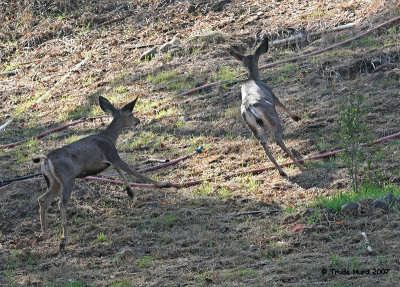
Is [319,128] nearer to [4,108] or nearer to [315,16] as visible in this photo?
[315,16]

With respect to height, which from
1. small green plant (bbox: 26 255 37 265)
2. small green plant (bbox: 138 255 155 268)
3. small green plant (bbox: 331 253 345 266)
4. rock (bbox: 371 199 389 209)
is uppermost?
small green plant (bbox: 26 255 37 265)

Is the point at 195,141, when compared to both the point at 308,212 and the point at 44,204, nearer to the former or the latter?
the point at 44,204

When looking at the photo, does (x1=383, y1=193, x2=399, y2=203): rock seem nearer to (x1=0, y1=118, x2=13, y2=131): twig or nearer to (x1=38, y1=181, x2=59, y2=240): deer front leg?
(x1=38, y1=181, x2=59, y2=240): deer front leg

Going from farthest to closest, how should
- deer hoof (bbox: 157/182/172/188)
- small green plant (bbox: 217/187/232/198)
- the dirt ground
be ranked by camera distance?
deer hoof (bbox: 157/182/172/188) < small green plant (bbox: 217/187/232/198) < the dirt ground

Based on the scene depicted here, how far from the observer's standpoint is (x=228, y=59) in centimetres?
1606

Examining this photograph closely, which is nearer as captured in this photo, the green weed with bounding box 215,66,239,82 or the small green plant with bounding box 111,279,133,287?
the small green plant with bounding box 111,279,133,287

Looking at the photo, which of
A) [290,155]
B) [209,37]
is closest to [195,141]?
[290,155]

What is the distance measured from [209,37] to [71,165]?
9000 millimetres

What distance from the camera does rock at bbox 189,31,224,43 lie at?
17047 mm

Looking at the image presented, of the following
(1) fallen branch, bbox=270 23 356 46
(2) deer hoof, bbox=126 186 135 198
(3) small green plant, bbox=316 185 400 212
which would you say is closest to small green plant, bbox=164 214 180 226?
(2) deer hoof, bbox=126 186 135 198

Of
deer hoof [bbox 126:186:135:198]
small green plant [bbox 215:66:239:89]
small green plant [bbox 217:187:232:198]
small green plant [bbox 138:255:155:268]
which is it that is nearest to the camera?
small green plant [bbox 138:255:155:268]

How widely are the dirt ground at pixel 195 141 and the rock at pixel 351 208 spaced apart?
0.20 feet

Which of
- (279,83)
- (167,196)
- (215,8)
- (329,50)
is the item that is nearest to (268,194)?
(167,196)

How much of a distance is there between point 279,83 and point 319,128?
2.64 metres
